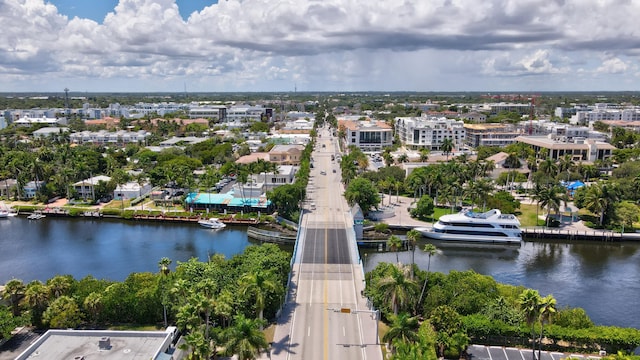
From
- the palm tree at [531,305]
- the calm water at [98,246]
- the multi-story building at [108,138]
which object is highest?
the multi-story building at [108,138]

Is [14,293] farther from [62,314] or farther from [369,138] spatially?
[369,138]

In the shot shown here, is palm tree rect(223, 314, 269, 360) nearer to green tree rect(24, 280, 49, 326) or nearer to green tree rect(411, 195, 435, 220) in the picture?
green tree rect(24, 280, 49, 326)

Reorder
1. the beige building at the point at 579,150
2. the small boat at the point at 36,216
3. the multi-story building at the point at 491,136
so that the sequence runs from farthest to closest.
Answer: the multi-story building at the point at 491,136
the beige building at the point at 579,150
the small boat at the point at 36,216

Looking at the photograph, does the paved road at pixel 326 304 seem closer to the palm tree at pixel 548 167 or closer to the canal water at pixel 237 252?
the canal water at pixel 237 252

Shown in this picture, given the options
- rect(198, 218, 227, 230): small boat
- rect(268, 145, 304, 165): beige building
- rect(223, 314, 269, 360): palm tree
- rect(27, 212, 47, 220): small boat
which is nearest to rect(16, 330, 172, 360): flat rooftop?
rect(223, 314, 269, 360): palm tree

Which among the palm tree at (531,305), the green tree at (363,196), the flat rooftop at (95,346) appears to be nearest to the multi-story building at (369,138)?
the green tree at (363,196)

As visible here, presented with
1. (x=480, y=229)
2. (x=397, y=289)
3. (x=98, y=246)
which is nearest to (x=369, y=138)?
(x=480, y=229)
